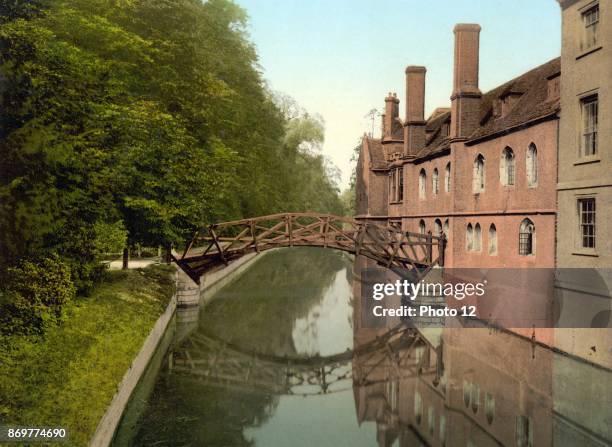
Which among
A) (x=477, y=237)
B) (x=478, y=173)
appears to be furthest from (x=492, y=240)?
(x=478, y=173)

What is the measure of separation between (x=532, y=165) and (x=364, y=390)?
10140 mm

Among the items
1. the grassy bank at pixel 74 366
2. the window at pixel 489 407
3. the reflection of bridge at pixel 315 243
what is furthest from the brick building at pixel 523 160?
the grassy bank at pixel 74 366

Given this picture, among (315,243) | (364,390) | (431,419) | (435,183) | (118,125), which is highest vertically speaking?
(118,125)

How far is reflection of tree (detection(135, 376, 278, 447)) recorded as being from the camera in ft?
40.0

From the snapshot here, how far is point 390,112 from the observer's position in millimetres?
38562

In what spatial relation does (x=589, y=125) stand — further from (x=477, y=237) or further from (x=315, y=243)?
(x=315, y=243)

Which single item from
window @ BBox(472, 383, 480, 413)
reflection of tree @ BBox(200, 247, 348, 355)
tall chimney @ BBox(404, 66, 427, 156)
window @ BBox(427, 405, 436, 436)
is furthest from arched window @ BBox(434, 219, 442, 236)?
window @ BBox(427, 405, 436, 436)

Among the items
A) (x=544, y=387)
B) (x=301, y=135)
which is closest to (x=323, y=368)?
(x=544, y=387)

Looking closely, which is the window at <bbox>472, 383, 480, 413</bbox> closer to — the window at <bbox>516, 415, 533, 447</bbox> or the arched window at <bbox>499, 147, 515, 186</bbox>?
the window at <bbox>516, 415, 533, 447</bbox>

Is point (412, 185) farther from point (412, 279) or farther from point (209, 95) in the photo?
point (209, 95)

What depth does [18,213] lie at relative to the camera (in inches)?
447

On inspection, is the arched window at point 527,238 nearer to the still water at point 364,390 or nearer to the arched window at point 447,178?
the still water at point 364,390

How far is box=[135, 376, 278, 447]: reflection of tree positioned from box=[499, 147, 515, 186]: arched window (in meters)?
12.2

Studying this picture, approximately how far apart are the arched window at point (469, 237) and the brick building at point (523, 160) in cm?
4
